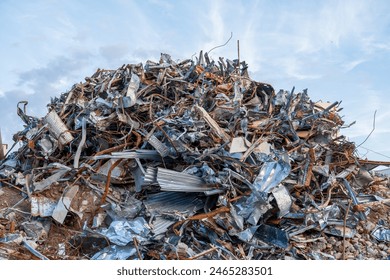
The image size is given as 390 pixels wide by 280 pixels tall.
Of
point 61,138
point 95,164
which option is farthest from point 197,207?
point 61,138

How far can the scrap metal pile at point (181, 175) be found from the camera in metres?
4.39

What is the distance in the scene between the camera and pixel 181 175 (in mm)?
4625

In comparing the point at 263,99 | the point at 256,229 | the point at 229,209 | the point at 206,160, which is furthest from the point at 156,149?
the point at 263,99

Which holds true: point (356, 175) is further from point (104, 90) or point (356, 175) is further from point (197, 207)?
point (104, 90)

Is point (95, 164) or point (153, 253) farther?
point (95, 164)

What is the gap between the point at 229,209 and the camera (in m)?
4.43

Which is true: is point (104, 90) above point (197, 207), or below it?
above

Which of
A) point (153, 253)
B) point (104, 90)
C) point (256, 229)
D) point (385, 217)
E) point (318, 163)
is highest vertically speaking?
point (104, 90)

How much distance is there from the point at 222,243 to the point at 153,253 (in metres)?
0.70

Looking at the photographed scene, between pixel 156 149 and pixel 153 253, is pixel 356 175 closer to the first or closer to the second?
pixel 156 149

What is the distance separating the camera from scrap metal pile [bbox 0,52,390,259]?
173 inches

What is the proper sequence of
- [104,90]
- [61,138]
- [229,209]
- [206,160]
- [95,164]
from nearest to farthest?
[229,209], [206,160], [95,164], [61,138], [104,90]

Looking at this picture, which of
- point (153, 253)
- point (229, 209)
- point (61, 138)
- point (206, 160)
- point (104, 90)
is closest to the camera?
point (153, 253)

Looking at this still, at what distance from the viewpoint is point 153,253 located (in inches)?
163
